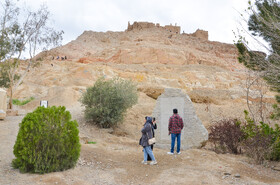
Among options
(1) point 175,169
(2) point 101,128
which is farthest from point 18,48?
(1) point 175,169

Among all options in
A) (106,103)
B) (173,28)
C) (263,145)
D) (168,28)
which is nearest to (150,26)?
(168,28)

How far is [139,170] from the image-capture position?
6.25 metres

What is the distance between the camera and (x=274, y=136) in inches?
303

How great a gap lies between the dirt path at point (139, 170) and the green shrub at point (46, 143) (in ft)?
0.73

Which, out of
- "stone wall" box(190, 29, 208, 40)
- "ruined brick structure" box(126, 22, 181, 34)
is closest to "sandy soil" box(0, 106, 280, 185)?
"ruined brick structure" box(126, 22, 181, 34)

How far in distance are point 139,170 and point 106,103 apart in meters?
Answer: 6.61

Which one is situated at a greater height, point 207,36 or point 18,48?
point 207,36

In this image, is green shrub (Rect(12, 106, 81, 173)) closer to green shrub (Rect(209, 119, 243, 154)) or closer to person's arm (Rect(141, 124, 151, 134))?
person's arm (Rect(141, 124, 151, 134))

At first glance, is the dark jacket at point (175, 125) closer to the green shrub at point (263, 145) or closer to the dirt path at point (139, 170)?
the dirt path at point (139, 170)

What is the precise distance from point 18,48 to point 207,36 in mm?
74214

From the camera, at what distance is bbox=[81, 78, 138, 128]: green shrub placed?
1215 cm

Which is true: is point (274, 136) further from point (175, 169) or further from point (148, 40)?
point (148, 40)

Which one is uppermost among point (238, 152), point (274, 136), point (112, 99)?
point (112, 99)

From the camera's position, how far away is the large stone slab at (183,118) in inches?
343
